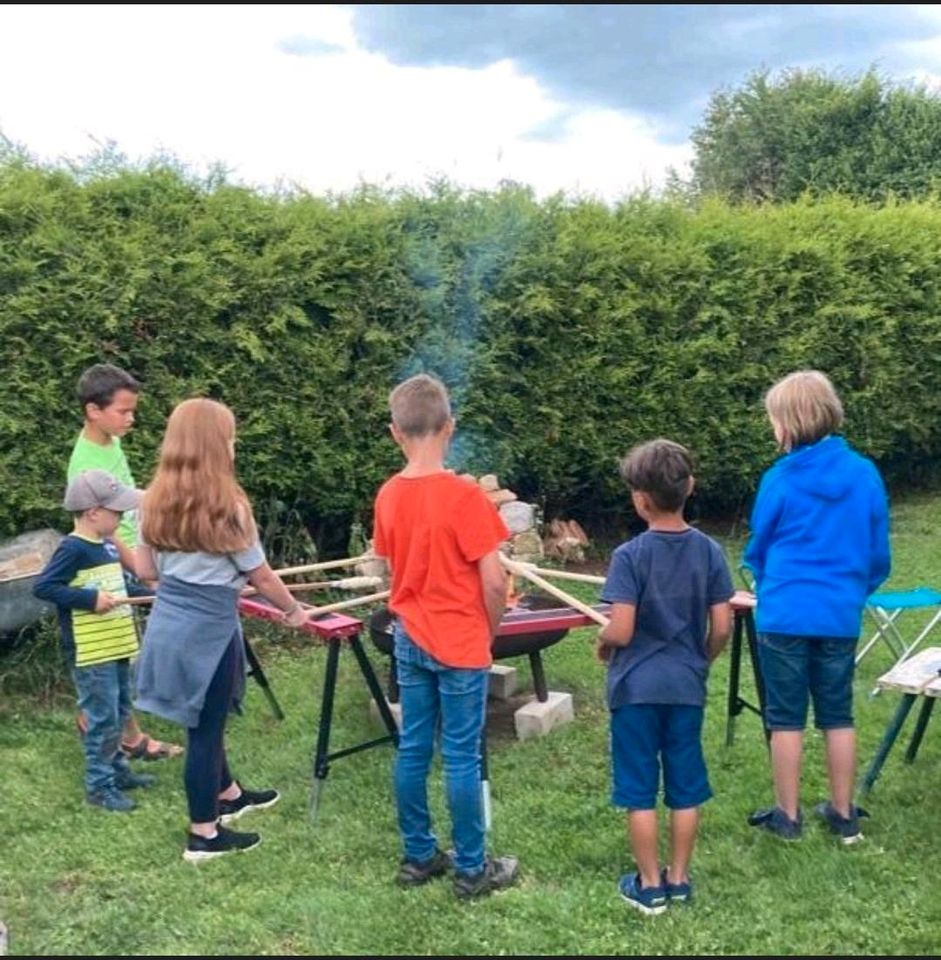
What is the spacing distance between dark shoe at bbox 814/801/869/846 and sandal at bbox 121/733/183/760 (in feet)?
9.37

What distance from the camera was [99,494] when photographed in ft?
14.8

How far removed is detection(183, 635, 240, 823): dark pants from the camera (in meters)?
4.12

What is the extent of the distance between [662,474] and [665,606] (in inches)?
16.1

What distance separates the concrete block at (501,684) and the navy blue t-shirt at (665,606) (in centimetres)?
229

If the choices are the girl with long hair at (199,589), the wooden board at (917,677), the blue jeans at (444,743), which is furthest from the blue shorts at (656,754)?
the girl with long hair at (199,589)

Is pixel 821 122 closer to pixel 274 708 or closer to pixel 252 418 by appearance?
pixel 252 418

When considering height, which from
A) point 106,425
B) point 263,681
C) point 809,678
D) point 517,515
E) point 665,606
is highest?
point 106,425

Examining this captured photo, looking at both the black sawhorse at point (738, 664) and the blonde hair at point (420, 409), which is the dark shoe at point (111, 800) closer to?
the blonde hair at point (420, 409)

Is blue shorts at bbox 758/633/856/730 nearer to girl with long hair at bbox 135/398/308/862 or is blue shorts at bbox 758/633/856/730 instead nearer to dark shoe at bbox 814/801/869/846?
dark shoe at bbox 814/801/869/846

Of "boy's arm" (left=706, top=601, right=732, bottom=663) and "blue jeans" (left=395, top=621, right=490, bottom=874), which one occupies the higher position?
"boy's arm" (left=706, top=601, right=732, bottom=663)

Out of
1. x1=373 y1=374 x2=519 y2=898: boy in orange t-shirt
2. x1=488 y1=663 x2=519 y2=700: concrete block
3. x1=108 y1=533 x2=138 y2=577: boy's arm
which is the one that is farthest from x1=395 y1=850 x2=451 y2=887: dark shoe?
x1=488 y1=663 x2=519 y2=700: concrete block

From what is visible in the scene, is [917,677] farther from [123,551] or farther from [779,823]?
[123,551]

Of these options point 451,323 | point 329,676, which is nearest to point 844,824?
point 329,676

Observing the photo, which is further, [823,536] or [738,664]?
[738,664]
